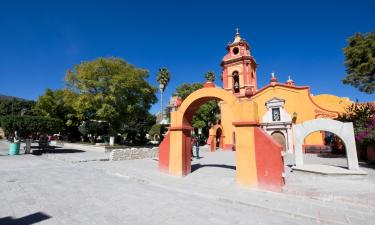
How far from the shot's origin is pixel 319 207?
575 centimetres

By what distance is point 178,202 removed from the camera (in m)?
6.24

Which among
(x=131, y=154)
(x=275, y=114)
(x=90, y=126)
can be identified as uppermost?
(x=275, y=114)

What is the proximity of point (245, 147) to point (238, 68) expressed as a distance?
22219mm

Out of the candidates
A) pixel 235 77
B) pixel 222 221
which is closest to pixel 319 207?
pixel 222 221

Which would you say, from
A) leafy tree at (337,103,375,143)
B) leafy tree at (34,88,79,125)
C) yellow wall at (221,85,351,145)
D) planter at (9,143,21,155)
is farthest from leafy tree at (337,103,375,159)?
leafy tree at (34,88,79,125)

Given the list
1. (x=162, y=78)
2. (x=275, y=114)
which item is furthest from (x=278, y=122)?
(x=162, y=78)

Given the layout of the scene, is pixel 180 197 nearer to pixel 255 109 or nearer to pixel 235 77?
pixel 255 109

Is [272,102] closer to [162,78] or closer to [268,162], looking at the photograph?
[268,162]

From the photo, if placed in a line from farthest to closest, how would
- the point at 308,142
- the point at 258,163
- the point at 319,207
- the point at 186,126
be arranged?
the point at 308,142, the point at 186,126, the point at 258,163, the point at 319,207

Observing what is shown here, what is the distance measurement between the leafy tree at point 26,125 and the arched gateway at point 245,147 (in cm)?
1596

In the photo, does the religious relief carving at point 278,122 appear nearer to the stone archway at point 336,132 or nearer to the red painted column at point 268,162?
the stone archway at point 336,132

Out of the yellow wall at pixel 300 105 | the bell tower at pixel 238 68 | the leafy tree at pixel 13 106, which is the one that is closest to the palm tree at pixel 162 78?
the bell tower at pixel 238 68

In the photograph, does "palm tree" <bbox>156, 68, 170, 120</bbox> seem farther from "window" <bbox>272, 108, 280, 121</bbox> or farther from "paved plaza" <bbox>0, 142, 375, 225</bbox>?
"paved plaza" <bbox>0, 142, 375, 225</bbox>

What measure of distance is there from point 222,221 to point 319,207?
9.18 feet
